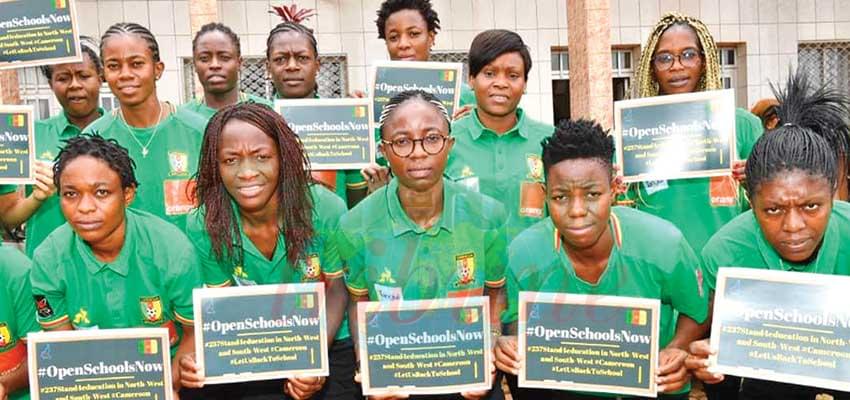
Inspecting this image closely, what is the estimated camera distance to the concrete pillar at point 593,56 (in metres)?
8.27

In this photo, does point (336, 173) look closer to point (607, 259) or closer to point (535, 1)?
point (607, 259)

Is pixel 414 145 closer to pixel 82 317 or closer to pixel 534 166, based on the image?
pixel 534 166

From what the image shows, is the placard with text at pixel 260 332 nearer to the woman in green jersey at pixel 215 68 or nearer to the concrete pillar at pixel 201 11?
the woman in green jersey at pixel 215 68

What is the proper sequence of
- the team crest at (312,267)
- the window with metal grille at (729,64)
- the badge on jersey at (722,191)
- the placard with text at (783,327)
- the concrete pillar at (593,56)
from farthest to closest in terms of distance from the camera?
the window with metal grille at (729,64) < the concrete pillar at (593,56) < the badge on jersey at (722,191) < the team crest at (312,267) < the placard with text at (783,327)

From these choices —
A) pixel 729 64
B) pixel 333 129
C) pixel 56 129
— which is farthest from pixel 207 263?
pixel 729 64

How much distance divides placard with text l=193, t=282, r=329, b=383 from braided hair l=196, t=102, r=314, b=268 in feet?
0.66

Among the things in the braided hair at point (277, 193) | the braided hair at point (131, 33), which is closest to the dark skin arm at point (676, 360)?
the braided hair at point (277, 193)

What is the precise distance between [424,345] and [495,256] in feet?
1.61

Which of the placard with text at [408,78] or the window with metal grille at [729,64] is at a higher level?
the window with metal grille at [729,64]

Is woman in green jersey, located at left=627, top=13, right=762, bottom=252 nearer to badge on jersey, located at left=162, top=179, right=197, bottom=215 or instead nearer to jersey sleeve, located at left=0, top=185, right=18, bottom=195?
badge on jersey, located at left=162, top=179, right=197, bottom=215

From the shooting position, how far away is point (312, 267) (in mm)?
3166

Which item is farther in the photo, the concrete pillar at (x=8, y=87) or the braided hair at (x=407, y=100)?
the concrete pillar at (x=8, y=87)

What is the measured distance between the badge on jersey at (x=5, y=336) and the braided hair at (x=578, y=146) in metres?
2.22

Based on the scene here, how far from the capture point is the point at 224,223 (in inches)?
122
